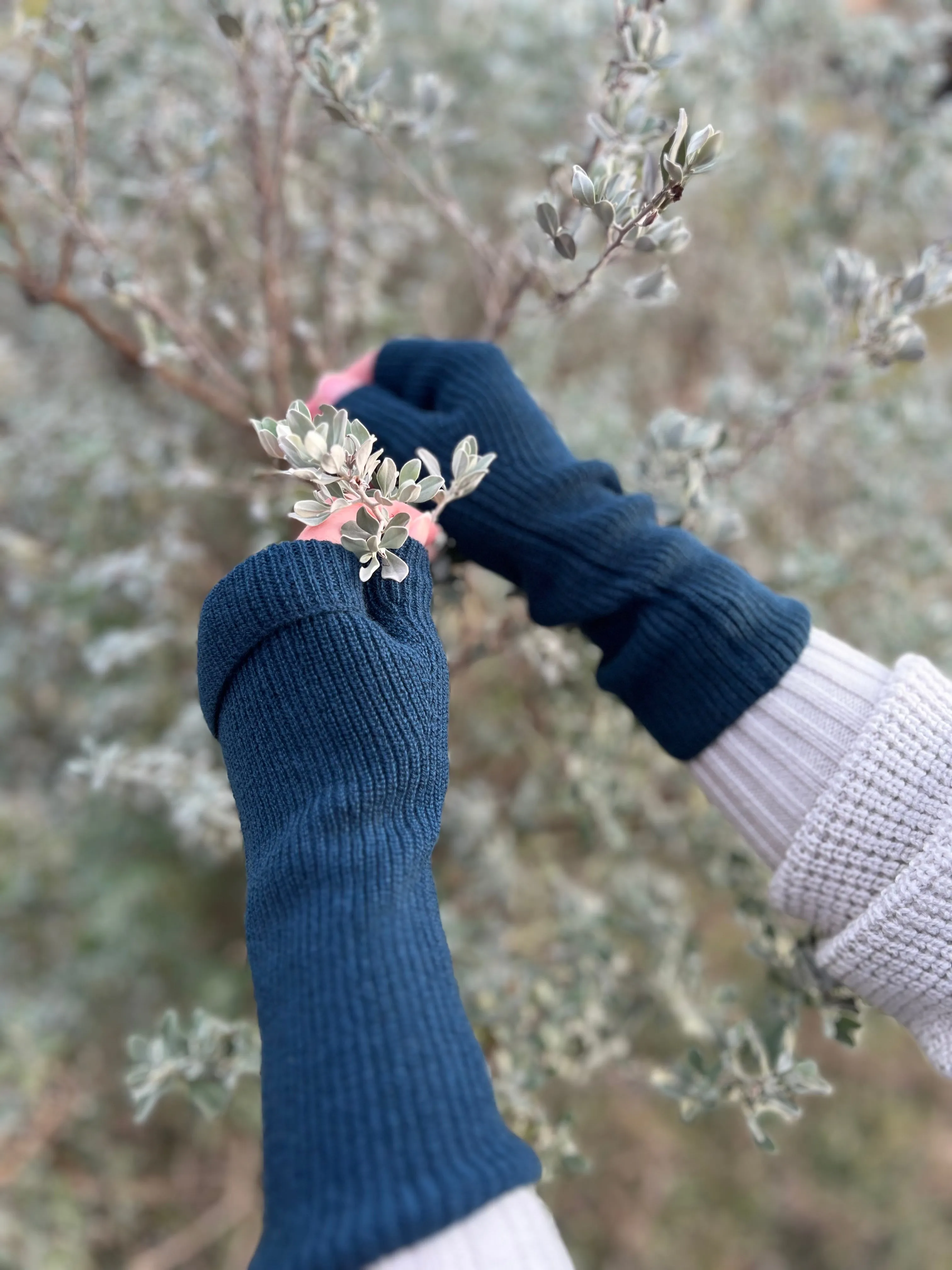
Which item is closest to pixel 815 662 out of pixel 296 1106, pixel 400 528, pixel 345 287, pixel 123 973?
pixel 400 528

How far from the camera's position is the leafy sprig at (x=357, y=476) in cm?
68

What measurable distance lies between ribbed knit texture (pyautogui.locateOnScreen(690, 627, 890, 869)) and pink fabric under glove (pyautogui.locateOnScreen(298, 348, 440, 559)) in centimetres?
35

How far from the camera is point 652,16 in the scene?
0.88 meters

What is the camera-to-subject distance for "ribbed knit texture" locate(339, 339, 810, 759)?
834 millimetres

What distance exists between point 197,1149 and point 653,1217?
1008 millimetres

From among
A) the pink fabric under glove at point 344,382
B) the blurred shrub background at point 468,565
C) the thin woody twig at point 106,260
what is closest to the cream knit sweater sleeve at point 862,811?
the blurred shrub background at point 468,565

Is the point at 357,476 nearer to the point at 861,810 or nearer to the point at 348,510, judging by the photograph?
the point at 348,510

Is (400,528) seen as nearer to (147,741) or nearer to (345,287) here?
(345,287)

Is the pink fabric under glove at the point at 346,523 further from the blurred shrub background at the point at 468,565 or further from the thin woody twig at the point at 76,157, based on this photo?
the thin woody twig at the point at 76,157

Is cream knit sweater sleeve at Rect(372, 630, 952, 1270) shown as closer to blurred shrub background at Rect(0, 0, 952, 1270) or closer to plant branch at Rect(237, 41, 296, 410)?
blurred shrub background at Rect(0, 0, 952, 1270)

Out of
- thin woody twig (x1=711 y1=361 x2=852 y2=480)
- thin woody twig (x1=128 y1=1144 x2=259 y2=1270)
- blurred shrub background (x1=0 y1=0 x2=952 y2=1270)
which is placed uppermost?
thin woody twig (x1=711 y1=361 x2=852 y2=480)

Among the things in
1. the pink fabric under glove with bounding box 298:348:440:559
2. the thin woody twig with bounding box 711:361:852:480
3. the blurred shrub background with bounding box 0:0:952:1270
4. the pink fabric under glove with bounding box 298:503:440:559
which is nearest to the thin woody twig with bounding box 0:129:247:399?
the blurred shrub background with bounding box 0:0:952:1270

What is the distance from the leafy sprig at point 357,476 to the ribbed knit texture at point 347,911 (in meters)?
0.04

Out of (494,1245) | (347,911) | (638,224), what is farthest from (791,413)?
(494,1245)
